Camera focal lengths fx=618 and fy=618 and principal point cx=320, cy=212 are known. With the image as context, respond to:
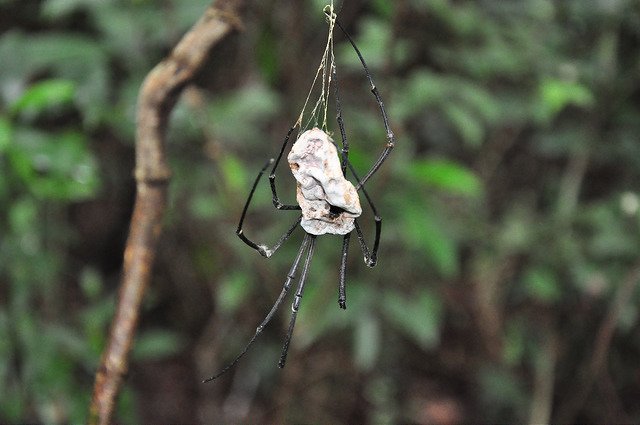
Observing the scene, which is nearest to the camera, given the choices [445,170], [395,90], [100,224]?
[445,170]

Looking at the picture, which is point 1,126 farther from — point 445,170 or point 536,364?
point 536,364

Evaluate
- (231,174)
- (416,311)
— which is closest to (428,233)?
(416,311)

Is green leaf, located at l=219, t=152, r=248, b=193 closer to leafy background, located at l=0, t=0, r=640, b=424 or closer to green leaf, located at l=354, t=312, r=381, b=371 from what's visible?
leafy background, located at l=0, t=0, r=640, b=424

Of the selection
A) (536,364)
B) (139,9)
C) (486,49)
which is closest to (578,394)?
(536,364)

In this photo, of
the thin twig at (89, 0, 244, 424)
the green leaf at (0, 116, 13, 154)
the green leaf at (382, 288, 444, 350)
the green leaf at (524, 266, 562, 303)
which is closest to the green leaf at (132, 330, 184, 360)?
the green leaf at (382, 288, 444, 350)

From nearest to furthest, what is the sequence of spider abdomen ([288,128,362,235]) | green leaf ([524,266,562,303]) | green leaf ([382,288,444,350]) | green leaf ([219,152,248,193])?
spider abdomen ([288,128,362,235]) → green leaf ([219,152,248,193]) → green leaf ([382,288,444,350]) → green leaf ([524,266,562,303])

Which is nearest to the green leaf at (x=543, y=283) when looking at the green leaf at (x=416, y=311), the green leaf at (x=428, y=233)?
the green leaf at (x=416, y=311)
